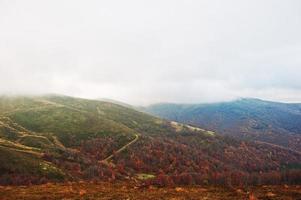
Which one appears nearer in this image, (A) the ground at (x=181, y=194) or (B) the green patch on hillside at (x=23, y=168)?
(A) the ground at (x=181, y=194)

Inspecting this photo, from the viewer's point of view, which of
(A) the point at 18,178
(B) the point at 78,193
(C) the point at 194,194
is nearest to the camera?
(C) the point at 194,194

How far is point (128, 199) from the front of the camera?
3781 centimetres

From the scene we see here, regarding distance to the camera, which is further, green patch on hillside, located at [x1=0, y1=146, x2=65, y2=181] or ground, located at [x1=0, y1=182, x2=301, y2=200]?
green patch on hillside, located at [x1=0, y1=146, x2=65, y2=181]

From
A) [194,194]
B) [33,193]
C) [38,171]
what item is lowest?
[38,171]

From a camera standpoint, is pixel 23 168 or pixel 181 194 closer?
pixel 181 194

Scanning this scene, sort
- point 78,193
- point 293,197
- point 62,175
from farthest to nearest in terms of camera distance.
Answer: point 62,175
point 78,193
point 293,197

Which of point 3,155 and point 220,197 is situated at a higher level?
point 220,197

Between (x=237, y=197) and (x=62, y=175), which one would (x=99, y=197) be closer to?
(x=237, y=197)

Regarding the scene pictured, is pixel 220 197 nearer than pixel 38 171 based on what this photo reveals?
Yes

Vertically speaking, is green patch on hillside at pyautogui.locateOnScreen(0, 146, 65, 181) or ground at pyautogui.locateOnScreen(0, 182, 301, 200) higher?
ground at pyautogui.locateOnScreen(0, 182, 301, 200)

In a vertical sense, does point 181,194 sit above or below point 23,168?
above

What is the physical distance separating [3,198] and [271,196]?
33.2 metres

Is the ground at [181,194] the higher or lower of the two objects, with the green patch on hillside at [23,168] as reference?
higher

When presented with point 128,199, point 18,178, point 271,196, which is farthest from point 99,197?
point 18,178
